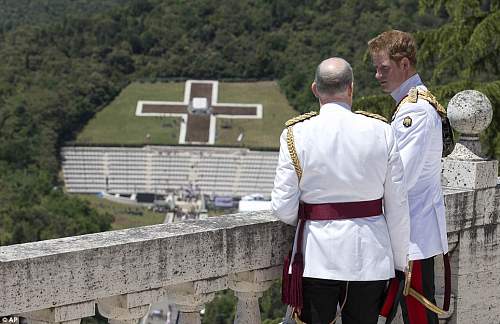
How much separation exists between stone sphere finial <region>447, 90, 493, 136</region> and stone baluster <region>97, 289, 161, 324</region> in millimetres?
2492

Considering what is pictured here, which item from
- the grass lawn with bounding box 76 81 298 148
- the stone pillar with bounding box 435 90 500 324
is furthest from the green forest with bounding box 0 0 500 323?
the stone pillar with bounding box 435 90 500 324

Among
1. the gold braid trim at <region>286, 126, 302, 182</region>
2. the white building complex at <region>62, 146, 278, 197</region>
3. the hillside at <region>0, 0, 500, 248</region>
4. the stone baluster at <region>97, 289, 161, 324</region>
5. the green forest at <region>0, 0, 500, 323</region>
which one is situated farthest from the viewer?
the hillside at <region>0, 0, 500, 248</region>

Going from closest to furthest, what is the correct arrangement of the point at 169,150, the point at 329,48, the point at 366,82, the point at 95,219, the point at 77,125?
the point at 95,219
the point at 366,82
the point at 169,150
the point at 77,125
the point at 329,48

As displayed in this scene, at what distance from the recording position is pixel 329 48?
10244cm

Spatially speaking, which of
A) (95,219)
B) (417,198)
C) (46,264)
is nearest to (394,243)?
(417,198)

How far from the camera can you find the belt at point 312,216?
4.72m

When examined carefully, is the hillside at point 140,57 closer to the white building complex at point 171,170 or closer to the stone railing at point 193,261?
the white building complex at point 171,170

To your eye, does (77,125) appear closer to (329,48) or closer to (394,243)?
(329,48)

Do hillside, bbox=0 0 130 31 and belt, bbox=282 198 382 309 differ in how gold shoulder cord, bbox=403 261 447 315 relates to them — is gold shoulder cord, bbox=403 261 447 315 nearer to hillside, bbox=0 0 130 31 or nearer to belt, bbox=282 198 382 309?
belt, bbox=282 198 382 309

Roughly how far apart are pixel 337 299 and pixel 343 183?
1.92ft

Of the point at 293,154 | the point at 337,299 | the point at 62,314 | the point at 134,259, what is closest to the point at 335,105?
the point at 293,154

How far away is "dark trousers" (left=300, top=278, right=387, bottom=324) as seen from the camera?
4.75 metres

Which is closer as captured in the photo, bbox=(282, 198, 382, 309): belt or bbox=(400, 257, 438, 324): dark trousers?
bbox=(282, 198, 382, 309): belt

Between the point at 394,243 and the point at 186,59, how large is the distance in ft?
326
